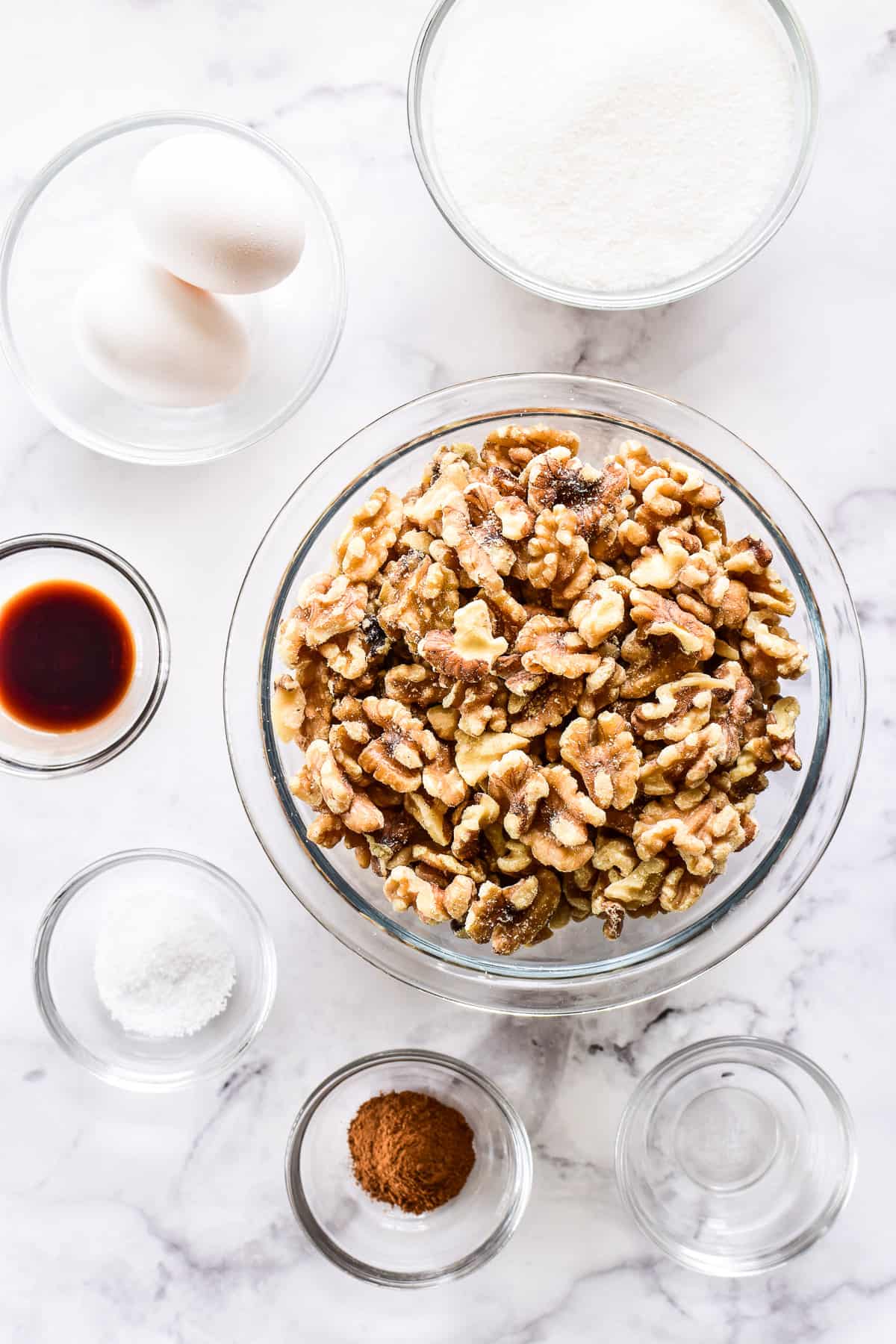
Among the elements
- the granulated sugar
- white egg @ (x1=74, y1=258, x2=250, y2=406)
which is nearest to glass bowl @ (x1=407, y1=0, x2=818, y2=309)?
the granulated sugar

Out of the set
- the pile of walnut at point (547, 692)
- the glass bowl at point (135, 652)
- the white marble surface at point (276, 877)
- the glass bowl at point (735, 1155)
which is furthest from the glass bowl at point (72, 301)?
the glass bowl at point (735, 1155)

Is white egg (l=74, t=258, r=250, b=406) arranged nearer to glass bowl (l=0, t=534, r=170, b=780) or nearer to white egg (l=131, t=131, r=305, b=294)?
white egg (l=131, t=131, r=305, b=294)

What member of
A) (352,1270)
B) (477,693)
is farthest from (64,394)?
(352,1270)

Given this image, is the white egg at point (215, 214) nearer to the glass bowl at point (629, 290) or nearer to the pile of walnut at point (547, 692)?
the glass bowl at point (629, 290)

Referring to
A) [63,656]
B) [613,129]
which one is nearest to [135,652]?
[63,656]

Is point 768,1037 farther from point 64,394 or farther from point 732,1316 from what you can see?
point 64,394
